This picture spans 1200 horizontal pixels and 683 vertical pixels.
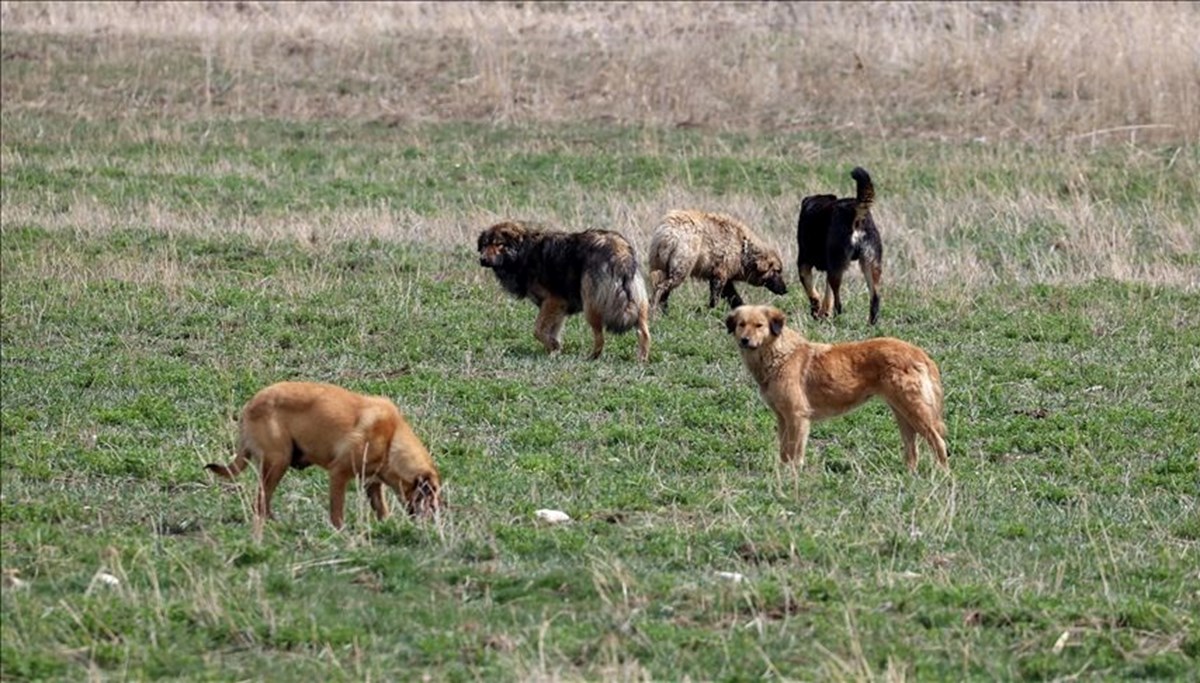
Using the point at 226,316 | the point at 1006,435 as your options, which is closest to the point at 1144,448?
the point at 1006,435

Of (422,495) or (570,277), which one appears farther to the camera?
(570,277)

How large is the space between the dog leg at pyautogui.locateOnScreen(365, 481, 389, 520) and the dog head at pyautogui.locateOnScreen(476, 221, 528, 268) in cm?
556

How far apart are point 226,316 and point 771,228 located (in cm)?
641

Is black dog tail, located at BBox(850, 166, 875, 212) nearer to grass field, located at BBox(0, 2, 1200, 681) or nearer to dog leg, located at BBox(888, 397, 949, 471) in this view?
grass field, located at BBox(0, 2, 1200, 681)

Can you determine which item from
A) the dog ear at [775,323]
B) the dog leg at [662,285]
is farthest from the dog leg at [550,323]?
the dog ear at [775,323]

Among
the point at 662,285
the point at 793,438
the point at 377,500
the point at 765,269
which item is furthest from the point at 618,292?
the point at 377,500

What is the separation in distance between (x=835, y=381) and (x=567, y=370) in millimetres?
3113

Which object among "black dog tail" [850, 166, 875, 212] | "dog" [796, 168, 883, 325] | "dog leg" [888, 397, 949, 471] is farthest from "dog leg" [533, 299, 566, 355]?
"dog leg" [888, 397, 949, 471]

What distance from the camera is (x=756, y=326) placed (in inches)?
441

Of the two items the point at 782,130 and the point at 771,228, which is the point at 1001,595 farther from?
the point at 782,130

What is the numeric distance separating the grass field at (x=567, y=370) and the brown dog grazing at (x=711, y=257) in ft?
1.32

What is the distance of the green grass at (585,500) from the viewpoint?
752 centimetres

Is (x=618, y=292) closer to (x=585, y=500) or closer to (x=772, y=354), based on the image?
(x=772, y=354)

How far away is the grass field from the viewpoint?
770 centimetres
